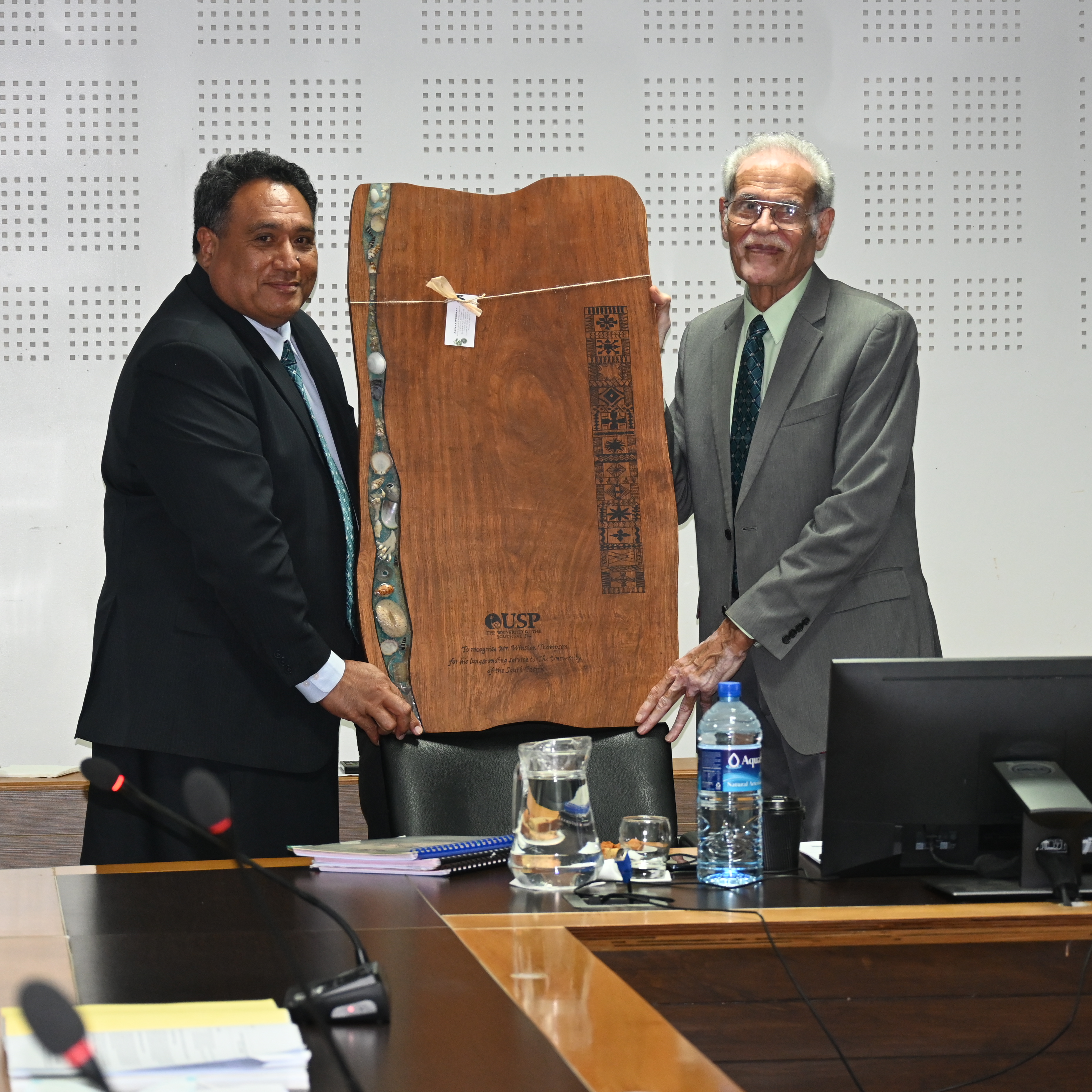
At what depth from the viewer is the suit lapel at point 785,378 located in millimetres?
2779

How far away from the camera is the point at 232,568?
2.49m

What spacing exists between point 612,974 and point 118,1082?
56 centimetres

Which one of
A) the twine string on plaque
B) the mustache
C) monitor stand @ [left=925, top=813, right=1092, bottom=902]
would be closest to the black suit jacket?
the twine string on plaque

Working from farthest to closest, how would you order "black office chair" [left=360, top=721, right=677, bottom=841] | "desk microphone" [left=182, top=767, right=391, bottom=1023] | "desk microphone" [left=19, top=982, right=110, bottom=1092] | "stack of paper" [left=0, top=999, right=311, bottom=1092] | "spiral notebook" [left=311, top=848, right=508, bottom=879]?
"black office chair" [left=360, top=721, right=677, bottom=841], "spiral notebook" [left=311, top=848, right=508, bottom=879], "desk microphone" [left=182, top=767, right=391, bottom=1023], "stack of paper" [left=0, top=999, right=311, bottom=1092], "desk microphone" [left=19, top=982, right=110, bottom=1092]

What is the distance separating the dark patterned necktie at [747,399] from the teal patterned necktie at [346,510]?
30.3 inches

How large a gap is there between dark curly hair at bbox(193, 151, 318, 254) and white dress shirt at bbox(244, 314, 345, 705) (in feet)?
0.67

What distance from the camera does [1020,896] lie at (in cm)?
189

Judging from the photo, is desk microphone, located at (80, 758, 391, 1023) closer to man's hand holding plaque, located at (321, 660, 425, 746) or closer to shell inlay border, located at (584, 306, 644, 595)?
man's hand holding plaque, located at (321, 660, 425, 746)

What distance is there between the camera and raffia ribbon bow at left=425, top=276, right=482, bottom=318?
2.72m

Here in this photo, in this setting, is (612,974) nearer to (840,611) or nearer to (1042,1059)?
(1042,1059)

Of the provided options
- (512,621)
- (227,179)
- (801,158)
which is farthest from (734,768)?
(227,179)

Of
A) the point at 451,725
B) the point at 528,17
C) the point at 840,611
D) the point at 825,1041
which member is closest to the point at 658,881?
the point at 825,1041

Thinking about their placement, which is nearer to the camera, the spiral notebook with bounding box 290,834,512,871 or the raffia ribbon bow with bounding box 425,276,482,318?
the spiral notebook with bounding box 290,834,512,871

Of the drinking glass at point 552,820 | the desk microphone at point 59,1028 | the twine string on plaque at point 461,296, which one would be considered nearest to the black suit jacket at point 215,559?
the twine string on plaque at point 461,296
